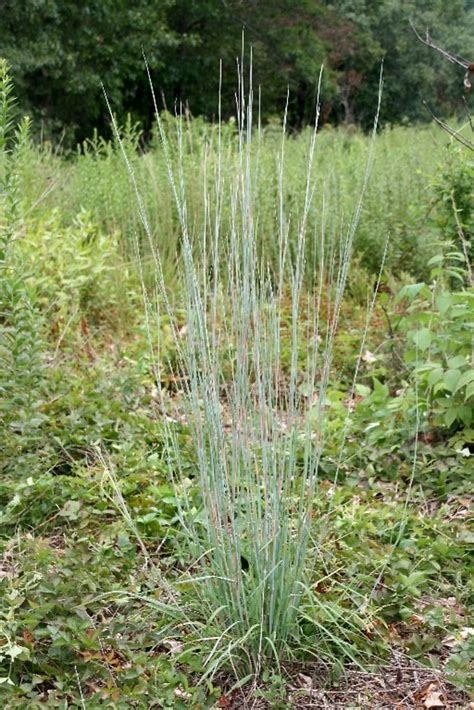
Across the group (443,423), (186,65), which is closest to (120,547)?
(443,423)

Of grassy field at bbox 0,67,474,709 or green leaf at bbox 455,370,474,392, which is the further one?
green leaf at bbox 455,370,474,392

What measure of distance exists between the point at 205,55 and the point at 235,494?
21596 millimetres

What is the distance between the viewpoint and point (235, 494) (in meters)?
2.61

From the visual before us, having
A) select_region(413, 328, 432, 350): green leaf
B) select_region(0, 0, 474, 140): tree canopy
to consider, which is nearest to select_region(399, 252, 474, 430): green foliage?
select_region(413, 328, 432, 350): green leaf

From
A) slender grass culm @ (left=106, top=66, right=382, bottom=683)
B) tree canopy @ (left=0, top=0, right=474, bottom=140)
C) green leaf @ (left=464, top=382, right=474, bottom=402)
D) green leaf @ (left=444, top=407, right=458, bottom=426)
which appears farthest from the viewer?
tree canopy @ (left=0, top=0, right=474, bottom=140)

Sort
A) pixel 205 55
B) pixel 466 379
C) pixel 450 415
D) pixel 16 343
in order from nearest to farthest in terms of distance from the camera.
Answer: pixel 16 343
pixel 466 379
pixel 450 415
pixel 205 55

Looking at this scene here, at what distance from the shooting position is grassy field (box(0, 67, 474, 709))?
8.20 ft

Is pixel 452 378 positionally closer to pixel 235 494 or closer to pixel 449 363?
pixel 449 363

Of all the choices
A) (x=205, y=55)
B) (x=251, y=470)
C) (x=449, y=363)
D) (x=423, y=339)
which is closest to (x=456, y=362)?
(x=449, y=363)

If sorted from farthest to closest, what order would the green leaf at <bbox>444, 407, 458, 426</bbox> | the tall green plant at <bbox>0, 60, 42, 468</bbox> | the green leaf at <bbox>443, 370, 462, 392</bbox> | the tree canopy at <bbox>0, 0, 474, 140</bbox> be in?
the tree canopy at <bbox>0, 0, 474, 140</bbox> → the green leaf at <bbox>444, 407, 458, 426</bbox> → the green leaf at <bbox>443, 370, 462, 392</bbox> → the tall green plant at <bbox>0, 60, 42, 468</bbox>

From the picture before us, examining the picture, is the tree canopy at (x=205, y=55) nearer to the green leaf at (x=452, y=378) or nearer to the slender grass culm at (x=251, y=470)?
the green leaf at (x=452, y=378)

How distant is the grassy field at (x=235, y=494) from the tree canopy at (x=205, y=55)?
32.3ft

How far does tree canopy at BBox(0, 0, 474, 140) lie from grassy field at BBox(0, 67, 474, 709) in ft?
32.3

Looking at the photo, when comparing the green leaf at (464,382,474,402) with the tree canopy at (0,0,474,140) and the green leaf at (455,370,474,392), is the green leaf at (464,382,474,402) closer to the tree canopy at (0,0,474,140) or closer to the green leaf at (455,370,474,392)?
the green leaf at (455,370,474,392)
